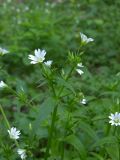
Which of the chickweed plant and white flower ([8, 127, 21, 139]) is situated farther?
white flower ([8, 127, 21, 139])

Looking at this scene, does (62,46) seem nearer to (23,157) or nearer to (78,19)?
(78,19)

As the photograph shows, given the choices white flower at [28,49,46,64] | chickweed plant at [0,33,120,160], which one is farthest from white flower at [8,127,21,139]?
white flower at [28,49,46,64]

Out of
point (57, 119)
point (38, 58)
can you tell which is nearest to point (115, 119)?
point (57, 119)

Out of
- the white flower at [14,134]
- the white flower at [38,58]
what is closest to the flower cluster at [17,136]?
the white flower at [14,134]

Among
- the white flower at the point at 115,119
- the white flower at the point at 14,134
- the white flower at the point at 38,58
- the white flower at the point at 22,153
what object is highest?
the white flower at the point at 38,58

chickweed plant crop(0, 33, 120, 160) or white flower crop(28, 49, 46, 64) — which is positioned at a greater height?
white flower crop(28, 49, 46, 64)

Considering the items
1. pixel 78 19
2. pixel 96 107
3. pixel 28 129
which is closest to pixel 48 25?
pixel 78 19

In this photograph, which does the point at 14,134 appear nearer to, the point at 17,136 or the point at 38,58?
the point at 17,136

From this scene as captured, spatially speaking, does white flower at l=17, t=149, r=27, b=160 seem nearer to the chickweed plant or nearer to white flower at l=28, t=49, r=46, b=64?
the chickweed plant

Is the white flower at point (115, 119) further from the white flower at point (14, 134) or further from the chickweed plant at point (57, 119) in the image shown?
the white flower at point (14, 134)
